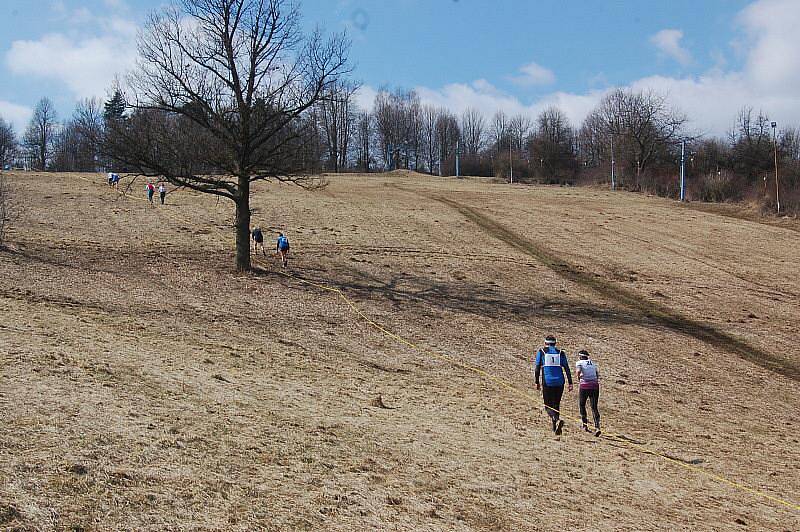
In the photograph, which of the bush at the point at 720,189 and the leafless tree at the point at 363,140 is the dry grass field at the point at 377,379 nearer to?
→ the bush at the point at 720,189

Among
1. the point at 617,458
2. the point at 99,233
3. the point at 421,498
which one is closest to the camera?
the point at 421,498

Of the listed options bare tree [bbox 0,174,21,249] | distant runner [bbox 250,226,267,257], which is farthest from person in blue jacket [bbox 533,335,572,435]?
bare tree [bbox 0,174,21,249]

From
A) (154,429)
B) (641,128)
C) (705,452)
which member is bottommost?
(705,452)

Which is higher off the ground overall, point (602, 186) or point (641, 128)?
point (641, 128)

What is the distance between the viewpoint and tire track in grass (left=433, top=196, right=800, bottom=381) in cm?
2244

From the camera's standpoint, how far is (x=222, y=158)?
2688cm

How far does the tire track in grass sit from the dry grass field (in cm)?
14

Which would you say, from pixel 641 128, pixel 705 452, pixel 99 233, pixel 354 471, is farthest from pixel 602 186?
pixel 354 471

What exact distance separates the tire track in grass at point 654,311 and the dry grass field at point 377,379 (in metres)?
0.14

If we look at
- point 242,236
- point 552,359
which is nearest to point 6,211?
point 242,236

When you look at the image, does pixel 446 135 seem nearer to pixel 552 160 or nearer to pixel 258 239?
pixel 552 160

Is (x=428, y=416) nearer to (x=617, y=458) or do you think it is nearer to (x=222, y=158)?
(x=617, y=458)

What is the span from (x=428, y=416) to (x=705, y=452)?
5790 millimetres

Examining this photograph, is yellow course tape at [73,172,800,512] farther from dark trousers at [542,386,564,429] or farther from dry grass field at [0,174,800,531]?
dark trousers at [542,386,564,429]
